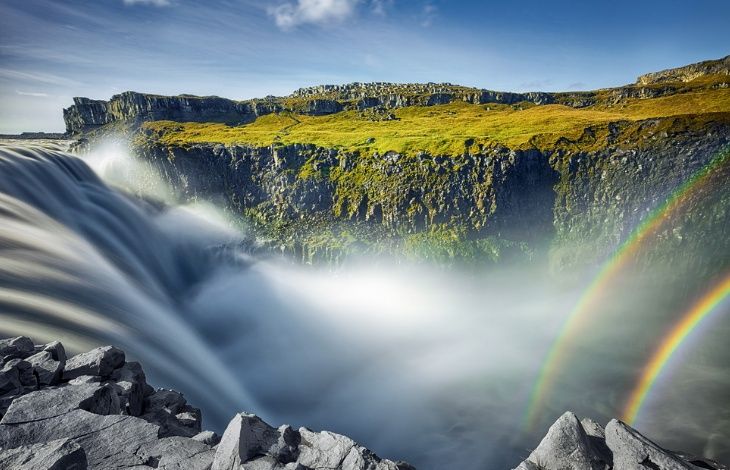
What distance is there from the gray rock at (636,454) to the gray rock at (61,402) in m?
18.3

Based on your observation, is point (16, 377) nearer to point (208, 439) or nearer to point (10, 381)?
point (10, 381)

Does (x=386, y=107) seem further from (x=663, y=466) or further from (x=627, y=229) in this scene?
(x=663, y=466)

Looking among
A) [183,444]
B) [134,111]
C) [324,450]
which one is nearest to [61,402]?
[183,444]

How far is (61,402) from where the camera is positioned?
1387cm

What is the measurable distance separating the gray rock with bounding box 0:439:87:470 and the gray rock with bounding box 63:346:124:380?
A: 245 inches

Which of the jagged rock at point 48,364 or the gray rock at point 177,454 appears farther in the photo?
the jagged rock at point 48,364

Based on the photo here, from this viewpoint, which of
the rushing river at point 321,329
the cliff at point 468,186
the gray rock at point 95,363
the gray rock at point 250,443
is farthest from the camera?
the cliff at point 468,186

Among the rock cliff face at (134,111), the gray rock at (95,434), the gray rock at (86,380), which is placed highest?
the rock cliff face at (134,111)

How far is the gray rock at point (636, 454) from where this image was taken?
11.1 m

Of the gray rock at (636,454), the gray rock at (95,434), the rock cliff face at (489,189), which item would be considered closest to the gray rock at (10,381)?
the gray rock at (95,434)

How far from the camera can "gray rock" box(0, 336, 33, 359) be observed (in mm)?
16984

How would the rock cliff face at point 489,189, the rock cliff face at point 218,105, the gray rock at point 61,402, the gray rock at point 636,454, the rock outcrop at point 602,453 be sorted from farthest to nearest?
1. the rock cliff face at point 218,105
2. the rock cliff face at point 489,189
3. the gray rock at point 61,402
4. the rock outcrop at point 602,453
5. the gray rock at point 636,454

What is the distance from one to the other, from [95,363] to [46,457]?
7.96m

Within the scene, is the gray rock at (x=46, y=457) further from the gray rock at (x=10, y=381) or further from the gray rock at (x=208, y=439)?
the gray rock at (x=10, y=381)
